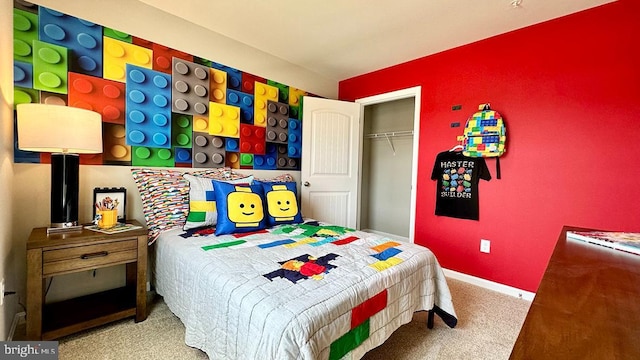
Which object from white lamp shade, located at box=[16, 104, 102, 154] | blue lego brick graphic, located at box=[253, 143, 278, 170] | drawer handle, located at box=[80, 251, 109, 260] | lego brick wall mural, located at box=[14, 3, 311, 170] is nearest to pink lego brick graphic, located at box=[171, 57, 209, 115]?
lego brick wall mural, located at box=[14, 3, 311, 170]

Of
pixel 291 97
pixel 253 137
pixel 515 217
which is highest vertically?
pixel 291 97

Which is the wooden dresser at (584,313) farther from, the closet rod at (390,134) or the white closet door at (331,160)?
the closet rod at (390,134)

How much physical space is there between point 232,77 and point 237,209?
56.4 inches

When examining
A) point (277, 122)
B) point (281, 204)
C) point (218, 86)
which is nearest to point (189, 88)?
point (218, 86)

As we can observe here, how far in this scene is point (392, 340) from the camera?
5.64 feet

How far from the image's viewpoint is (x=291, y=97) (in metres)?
3.22

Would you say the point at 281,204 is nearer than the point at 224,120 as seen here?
Yes

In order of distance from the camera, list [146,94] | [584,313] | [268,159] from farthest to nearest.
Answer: [268,159], [146,94], [584,313]

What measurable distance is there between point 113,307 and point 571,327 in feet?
7.58

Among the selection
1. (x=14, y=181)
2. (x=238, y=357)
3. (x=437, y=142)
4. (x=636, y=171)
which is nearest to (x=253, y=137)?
(x=14, y=181)

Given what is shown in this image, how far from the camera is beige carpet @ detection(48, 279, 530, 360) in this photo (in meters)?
1.53

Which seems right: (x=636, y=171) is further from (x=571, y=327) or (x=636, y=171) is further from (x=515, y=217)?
(x=571, y=327)

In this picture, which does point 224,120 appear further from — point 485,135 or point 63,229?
point 485,135

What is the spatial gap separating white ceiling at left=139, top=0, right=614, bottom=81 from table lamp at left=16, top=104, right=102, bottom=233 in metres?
1.21
